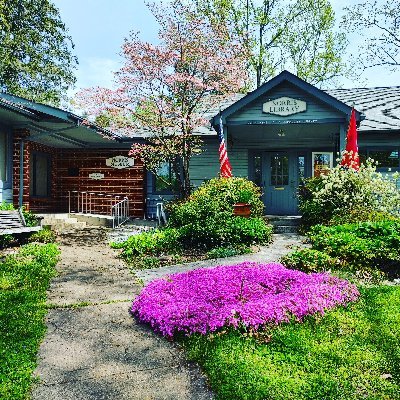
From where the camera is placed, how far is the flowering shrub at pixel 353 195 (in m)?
10.8

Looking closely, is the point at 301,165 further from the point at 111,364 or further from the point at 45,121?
the point at 111,364

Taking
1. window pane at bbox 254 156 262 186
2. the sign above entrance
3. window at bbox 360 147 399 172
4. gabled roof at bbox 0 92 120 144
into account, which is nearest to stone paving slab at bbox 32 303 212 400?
gabled roof at bbox 0 92 120 144

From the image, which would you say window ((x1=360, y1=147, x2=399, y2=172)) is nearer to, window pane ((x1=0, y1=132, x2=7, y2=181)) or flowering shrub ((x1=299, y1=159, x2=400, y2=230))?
flowering shrub ((x1=299, y1=159, x2=400, y2=230))

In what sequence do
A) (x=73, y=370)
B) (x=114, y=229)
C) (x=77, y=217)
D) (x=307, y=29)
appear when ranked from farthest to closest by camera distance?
1. (x=307, y=29)
2. (x=77, y=217)
3. (x=114, y=229)
4. (x=73, y=370)

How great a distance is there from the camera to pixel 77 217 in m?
14.4

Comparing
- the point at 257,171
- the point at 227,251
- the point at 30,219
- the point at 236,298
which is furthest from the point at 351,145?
the point at 30,219

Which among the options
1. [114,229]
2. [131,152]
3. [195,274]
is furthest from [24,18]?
[195,274]

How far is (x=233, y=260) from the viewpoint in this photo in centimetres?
770

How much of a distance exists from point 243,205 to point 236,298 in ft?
21.6

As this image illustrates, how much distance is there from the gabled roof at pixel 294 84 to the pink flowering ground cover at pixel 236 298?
8.01 m

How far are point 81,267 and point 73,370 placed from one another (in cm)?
437

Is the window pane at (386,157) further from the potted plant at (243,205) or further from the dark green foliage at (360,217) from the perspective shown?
the potted plant at (243,205)

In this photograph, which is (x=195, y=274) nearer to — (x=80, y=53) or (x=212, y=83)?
(x=212, y=83)

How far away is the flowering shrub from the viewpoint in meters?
10.8
